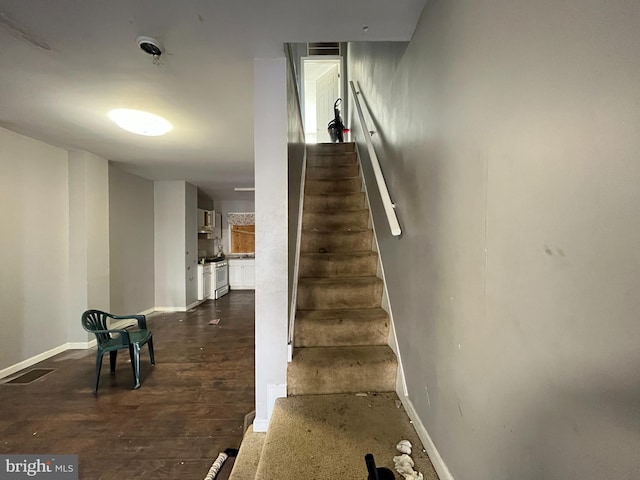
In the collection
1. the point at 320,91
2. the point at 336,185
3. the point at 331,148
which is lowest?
the point at 336,185

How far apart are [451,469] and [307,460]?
58cm

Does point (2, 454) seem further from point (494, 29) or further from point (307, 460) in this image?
point (494, 29)

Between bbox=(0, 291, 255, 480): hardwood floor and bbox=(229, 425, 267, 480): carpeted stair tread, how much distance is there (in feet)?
0.85

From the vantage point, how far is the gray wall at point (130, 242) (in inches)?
161

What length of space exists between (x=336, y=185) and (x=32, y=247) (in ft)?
11.1

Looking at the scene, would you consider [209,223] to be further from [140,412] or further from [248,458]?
[248,458]

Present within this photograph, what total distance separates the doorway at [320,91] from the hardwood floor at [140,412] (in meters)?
4.47

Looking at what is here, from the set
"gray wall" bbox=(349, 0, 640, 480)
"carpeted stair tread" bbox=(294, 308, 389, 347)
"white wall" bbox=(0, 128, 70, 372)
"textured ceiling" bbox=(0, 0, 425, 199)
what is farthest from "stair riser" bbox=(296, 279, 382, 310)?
"white wall" bbox=(0, 128, 70, 372)

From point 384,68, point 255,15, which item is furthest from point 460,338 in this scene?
point 384,68

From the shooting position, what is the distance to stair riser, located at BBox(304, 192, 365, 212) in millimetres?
2898

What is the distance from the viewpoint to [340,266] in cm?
233

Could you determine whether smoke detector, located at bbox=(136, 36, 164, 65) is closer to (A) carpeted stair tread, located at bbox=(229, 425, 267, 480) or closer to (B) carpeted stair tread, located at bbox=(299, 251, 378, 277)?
(B) carpeted stair tread, located at bbox=(299, 251, 378, 277)

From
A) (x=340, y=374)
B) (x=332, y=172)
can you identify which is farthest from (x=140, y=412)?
(x=332, y=172)

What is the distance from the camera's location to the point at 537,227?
61 cm
